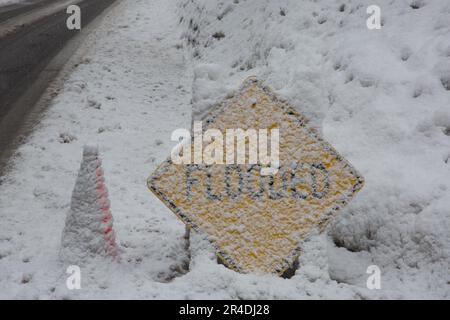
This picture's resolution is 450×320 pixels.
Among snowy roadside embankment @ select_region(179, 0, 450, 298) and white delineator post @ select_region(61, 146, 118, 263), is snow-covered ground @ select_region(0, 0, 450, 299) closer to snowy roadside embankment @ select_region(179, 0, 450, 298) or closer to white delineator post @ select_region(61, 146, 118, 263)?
snowy roadside embankment @ select_region(179, 0, 450, 298)

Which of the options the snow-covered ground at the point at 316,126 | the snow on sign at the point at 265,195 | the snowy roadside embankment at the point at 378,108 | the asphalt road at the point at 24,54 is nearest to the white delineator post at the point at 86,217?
the snow-covered ground at the point at 316,126

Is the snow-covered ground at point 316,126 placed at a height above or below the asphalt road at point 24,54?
below

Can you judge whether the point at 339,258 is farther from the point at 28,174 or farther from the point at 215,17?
the point at 215,17

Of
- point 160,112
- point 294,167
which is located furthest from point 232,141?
point 160,112

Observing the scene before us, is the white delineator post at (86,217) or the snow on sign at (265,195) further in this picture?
the white delineator post at (86,217)

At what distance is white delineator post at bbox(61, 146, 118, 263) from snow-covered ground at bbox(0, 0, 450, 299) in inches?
5.0

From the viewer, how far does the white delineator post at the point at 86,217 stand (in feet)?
11.7

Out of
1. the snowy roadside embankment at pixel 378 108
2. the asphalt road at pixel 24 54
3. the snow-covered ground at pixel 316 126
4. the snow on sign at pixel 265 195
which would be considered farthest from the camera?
the asphalt road at pixel 24 54

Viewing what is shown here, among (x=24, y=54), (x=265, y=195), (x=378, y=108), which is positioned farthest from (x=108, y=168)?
(x=24, y=54)

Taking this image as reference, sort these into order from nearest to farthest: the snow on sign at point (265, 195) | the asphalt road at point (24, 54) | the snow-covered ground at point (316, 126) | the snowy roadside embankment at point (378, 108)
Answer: the snow on sign at point (265, 195)
the snow-covered ground at point (316, 126)
the snowy roadside embankment at point (378, 108)
the asphalt road at point (24, 54)

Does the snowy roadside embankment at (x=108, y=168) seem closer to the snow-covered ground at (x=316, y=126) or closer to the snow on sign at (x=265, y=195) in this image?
the snow-covered ground at (x=316, y=126)

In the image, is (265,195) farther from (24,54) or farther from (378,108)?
(24,54)

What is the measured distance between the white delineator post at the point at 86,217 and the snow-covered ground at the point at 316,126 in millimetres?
127

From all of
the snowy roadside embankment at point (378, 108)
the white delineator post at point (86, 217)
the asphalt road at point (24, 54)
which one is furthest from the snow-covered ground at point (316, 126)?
the asphalt road at point (24, 54)
